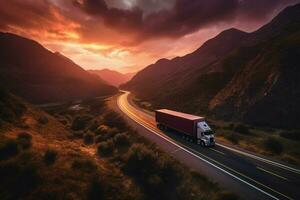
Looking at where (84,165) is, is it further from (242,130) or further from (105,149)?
(242,130)

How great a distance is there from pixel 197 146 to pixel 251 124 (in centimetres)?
2266

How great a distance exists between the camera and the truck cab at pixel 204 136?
88.3 feet

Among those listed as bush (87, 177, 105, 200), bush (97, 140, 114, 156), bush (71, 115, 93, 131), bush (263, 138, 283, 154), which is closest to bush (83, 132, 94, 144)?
bush (97, 140, 114, 156)

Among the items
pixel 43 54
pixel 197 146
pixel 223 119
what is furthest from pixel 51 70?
pixel 197 146

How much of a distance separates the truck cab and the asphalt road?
84 centimetres

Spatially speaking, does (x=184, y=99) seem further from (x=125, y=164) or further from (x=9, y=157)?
(x=9, y=157)

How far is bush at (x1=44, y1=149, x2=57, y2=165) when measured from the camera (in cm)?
1623

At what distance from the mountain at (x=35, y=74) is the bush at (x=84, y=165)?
10174 centimetres

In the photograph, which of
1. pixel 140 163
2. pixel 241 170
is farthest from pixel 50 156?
pixel 241 170

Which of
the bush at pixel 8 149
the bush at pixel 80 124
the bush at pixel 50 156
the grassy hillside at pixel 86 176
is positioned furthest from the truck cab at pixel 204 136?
the bush at pixel 80 124

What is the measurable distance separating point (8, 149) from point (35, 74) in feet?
465

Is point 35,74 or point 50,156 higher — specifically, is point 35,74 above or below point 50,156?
above

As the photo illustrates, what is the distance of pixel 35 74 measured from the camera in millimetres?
136750

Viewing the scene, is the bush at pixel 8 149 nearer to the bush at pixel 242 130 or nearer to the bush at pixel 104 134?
the bush at pixel 104 134
